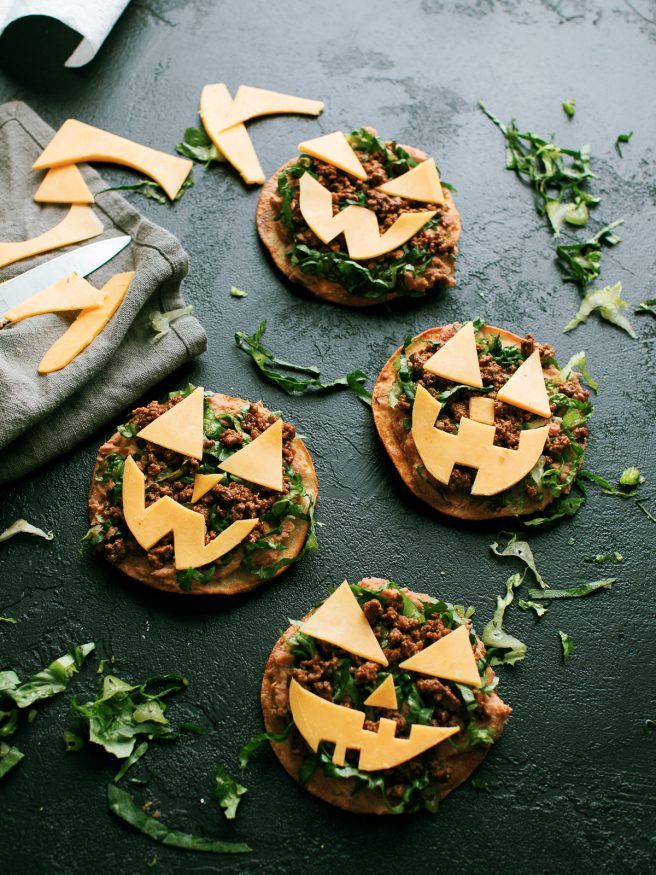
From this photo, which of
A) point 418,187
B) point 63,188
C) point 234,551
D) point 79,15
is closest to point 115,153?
point 63,188

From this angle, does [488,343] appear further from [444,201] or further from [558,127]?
[558,127]

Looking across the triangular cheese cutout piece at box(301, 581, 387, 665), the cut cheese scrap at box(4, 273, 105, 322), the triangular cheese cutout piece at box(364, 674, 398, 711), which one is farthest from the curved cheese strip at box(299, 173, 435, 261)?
the triangular cheese cutout piece at box(364, 674, 398, 711)

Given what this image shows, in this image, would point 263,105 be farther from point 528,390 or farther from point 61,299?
point 528,390

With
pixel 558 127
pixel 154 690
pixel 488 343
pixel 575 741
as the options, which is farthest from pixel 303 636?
pixel 558 127

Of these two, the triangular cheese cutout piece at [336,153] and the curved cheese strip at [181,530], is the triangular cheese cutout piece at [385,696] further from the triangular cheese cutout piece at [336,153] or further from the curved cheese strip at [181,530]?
the triangular cheese cutout piece at [336,153]

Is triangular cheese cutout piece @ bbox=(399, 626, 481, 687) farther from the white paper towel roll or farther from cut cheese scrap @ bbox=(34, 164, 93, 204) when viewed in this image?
the white paper towel roll

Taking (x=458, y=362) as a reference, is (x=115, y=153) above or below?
above
